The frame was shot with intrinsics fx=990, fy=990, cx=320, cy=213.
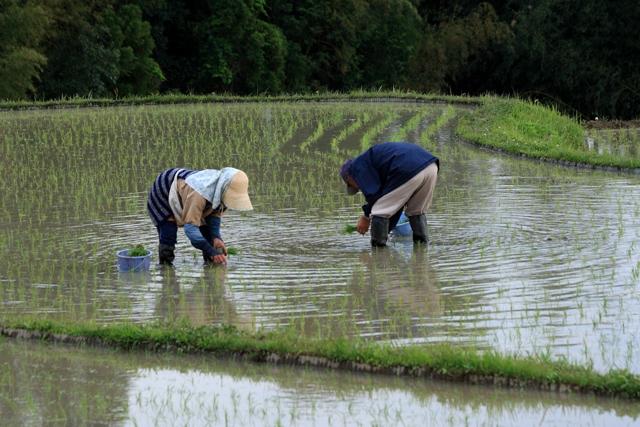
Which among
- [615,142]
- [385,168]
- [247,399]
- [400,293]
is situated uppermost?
[385,168]

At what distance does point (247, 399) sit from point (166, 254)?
10.1ft

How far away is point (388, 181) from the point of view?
8.16 metres

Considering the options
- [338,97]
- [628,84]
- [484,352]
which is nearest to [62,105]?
[338,97]

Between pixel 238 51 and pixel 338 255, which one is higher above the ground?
pixel 338 255

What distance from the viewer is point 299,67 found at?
3684 cm

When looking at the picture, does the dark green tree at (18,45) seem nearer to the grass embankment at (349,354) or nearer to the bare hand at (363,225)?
the bare hand at (363,225)

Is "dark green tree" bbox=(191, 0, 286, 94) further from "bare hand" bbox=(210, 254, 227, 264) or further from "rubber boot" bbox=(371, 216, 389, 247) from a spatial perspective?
"bare hand" bbox=(210, 254, 227, 264)

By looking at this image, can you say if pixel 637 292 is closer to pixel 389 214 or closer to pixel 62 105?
pixel 389 214

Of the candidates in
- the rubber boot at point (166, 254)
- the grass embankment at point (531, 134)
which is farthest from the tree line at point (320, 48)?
the rubber boot at point (166, 254)

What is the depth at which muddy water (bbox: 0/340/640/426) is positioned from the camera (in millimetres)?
4387

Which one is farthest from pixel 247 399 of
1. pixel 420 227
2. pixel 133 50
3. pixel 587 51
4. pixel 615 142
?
pixel 587 51

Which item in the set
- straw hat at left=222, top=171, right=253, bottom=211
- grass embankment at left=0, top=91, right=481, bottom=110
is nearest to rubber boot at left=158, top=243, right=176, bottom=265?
straw hat at left=222, top=171, right=253, bottom=211

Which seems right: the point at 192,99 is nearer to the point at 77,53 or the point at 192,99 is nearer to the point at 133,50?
the point at 77,53

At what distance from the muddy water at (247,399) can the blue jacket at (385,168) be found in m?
3.13
